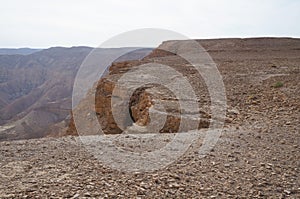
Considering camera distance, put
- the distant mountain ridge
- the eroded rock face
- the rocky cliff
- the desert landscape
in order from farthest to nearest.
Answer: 1. the distant mountain ridge
2. the rocky cliff
3. the eroded rock face
4. the desert landscape

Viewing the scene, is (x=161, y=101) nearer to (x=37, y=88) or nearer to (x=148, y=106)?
(x=148, y=106)

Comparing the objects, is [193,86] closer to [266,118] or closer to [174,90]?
[174,90]

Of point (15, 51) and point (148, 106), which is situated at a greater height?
point (15, 51)

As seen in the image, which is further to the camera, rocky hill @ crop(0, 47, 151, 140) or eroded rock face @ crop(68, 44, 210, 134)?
rocky hill @ crop(0, 47, 151, 140)

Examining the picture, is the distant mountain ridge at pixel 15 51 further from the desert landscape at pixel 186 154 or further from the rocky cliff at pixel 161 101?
the desert landscape at pixel 186 154

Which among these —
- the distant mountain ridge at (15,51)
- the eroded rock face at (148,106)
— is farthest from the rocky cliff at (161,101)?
the distant mountain ridge at (15,51)

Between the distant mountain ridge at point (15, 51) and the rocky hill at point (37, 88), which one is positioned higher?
the distant mountain ridge at point (15, 51)

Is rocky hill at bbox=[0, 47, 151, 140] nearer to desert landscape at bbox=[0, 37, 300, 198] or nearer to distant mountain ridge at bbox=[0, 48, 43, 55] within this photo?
distant mountain ridge at bbox=[0, 48, 43, 55]

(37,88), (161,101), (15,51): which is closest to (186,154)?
(161,101)

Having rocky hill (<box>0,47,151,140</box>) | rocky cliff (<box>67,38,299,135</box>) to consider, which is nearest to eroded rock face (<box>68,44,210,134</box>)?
rocky cliff (<box>67,38,299,135</box>)

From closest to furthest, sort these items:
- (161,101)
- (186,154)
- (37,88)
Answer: (186,154)
(161,101)
(37,88)

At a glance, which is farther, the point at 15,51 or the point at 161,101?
the point at 15,51

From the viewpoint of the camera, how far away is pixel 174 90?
8.74 meters

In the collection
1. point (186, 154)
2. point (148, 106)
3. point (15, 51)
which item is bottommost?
point (186, 154)
